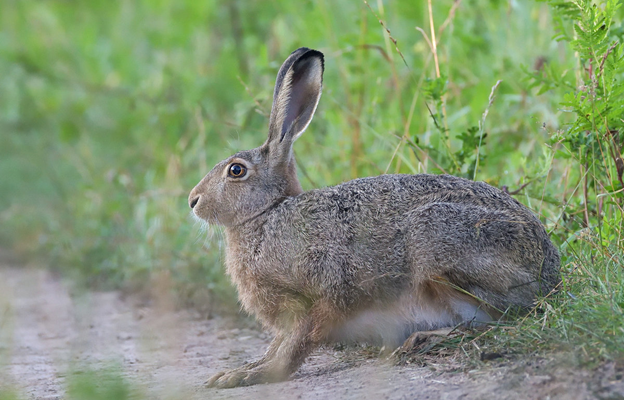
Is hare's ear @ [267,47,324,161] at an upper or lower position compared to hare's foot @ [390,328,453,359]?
upper

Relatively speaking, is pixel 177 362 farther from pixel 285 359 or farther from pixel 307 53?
pixel 307 53

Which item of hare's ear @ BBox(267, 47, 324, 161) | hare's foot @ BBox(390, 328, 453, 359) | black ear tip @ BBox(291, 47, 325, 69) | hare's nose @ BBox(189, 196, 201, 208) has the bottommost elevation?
hare's foot @ BBox(390, 328, 453, 359)

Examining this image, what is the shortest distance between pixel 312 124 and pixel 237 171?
273cm

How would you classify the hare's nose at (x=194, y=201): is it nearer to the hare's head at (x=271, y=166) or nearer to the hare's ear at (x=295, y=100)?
the hare's head at (x=271, y=166)

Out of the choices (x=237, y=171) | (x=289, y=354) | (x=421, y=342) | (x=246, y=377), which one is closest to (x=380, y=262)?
(x=421, y=342)

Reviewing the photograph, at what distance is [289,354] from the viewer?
3.88 metres

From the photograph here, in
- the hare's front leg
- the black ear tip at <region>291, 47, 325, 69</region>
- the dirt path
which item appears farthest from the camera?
the black ear tip at <region>291, 47, 325, 69</region>

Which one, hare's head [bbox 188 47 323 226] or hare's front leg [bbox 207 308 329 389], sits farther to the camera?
hare's head [bbox 188 47 323 226]

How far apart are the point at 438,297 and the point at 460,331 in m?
0.20

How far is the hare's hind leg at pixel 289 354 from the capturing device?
384 centimetres

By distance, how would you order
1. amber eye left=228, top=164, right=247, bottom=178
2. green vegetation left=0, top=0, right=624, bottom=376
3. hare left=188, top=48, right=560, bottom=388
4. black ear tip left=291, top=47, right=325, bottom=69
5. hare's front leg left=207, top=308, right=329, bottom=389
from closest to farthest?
hare left=188, top=48, right=560, bottom=388 < hare's front leg left=207, top=308, right=329, bottom=389 < green vegetation left=0, top=0, right=624, bottom=376 < black ear tip left=291, top=47, right=325, bottom=69 < amber eye left=228, top=164, right=247, bottom=178

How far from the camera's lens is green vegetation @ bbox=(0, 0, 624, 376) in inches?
157

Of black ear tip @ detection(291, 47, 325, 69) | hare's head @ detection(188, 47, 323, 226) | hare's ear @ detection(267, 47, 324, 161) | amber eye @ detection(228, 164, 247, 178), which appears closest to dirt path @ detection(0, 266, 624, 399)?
hare's head @ detection(188, 47, 323, 226)

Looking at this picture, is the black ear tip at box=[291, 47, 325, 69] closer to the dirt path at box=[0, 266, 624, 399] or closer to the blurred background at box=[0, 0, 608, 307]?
the blurred background at box=[0, 0, 608, 307]
